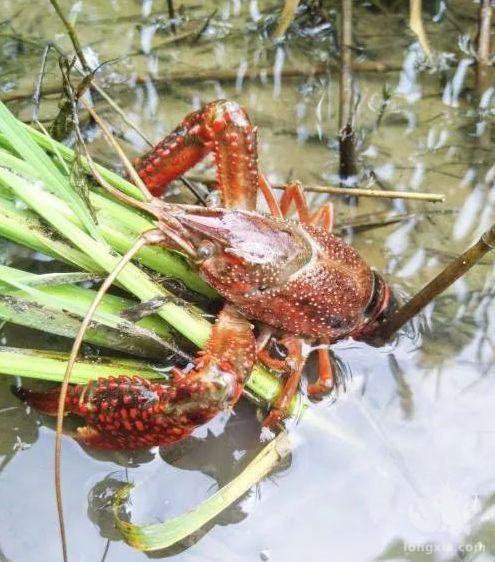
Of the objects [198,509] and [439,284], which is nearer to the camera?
[198,509]

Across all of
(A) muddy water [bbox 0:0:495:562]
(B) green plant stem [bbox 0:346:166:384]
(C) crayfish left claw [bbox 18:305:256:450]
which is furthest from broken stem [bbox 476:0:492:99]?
(B) green plant stem [bbox 0:346:166:384]

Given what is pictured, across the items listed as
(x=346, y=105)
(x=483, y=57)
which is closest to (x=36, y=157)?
(x=346, y=105)

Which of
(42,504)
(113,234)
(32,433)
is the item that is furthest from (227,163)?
(42,504)

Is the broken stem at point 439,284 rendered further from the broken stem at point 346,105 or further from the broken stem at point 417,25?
the broken stem at point 417,25

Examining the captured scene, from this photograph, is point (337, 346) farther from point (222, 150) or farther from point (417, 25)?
point (417, 25)

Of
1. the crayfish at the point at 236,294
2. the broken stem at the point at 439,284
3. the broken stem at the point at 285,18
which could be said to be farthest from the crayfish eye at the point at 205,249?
the broken stem at the point at 285,18

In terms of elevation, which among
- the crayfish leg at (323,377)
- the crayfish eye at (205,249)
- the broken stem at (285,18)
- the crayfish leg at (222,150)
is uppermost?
the broken stem at (285,18)

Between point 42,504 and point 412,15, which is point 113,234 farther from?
point 412,15
